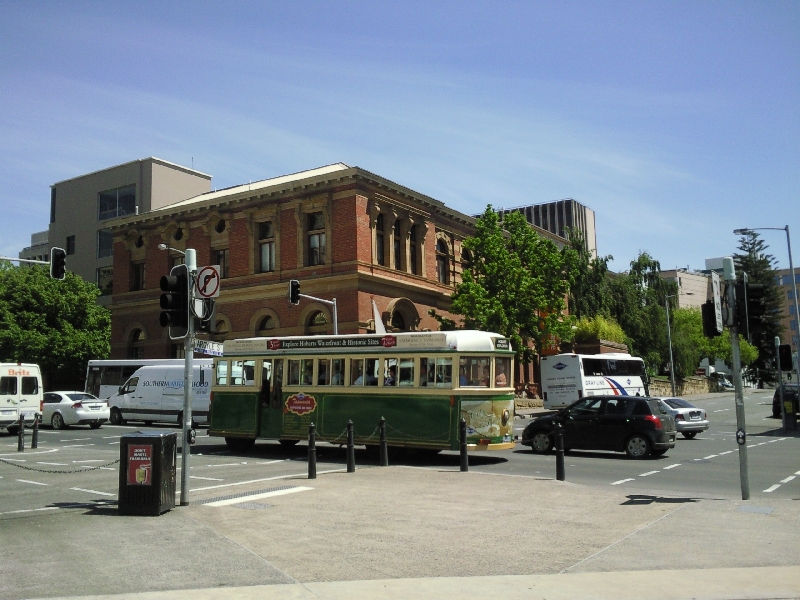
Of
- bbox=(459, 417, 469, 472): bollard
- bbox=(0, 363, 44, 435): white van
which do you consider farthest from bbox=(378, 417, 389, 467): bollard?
bbox=(0, 363, 44, 435): white van

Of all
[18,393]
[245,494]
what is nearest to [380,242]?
[18,393]

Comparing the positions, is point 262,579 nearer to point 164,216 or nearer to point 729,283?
point 729,283

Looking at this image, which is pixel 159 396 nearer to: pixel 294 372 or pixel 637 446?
pixel 294 372

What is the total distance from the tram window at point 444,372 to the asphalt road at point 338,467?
1.96 metres

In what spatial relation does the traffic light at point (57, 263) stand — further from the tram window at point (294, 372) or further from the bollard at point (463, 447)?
the bollard at point (463, 447)

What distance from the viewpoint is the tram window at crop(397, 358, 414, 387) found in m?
19.1

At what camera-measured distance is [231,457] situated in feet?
67.2

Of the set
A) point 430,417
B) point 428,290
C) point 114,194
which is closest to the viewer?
point 430,417

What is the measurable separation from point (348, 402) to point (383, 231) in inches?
934

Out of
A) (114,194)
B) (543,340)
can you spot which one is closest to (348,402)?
(543,340)

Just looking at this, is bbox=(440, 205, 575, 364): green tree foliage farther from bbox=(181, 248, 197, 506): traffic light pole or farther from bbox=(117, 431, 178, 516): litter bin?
bbox=(117, 431, 178, 516): litter bin

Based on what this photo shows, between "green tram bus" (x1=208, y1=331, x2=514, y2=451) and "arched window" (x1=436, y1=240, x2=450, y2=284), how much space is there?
27147 millimetres

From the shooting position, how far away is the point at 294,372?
21.0 meters

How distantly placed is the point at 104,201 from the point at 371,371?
50.1 m
